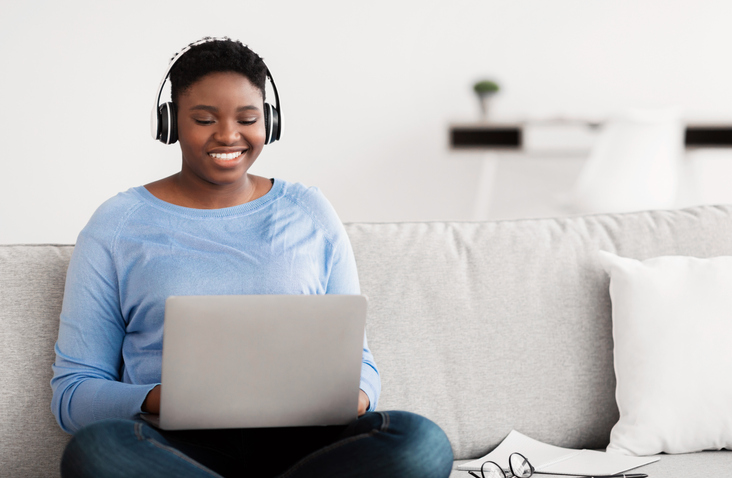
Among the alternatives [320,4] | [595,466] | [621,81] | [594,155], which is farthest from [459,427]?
[621,81]

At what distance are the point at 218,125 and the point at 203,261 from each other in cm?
25

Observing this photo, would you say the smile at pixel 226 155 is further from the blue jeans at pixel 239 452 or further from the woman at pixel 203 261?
the blue jeans at pixel 239 452

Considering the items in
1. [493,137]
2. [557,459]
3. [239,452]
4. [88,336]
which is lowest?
[557,459]

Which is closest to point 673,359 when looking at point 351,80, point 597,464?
point 597,464

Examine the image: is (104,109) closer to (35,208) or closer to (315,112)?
(35,208)

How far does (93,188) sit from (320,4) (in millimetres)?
1390

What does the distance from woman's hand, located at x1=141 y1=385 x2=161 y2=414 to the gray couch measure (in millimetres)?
319

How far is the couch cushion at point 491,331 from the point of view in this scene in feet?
4.61

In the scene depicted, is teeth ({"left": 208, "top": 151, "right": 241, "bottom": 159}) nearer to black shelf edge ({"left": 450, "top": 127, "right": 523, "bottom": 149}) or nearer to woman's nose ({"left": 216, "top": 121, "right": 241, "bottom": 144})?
woman's nose ({"left": 216, "top": 121, "right": 241, "bottom": 144})

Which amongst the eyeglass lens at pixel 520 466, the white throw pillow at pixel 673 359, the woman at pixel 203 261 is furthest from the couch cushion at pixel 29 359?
the white throw pillow at pixel 673 359

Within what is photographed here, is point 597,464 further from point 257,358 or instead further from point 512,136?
point 512,136

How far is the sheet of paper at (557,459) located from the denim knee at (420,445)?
333 millimetres

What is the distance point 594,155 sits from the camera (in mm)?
3055

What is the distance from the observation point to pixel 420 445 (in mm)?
951
